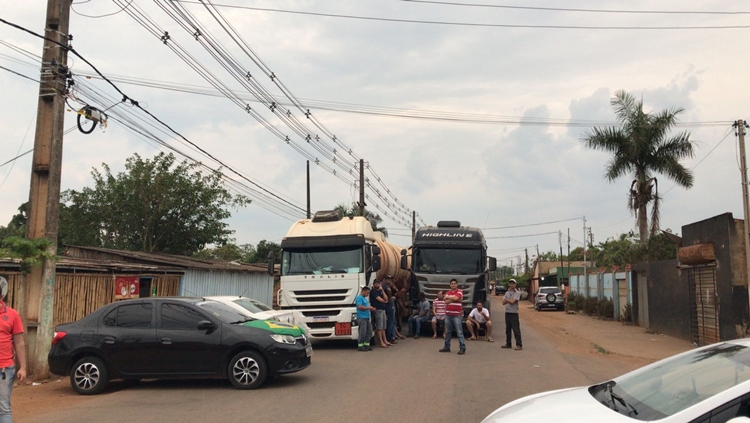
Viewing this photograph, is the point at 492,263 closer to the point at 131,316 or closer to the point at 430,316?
the point at 430,316

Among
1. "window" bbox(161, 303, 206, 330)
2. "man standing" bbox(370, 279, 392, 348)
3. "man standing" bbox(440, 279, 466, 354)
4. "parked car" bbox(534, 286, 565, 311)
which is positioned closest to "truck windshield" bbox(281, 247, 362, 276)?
"man standing" bbox(370, 279, 392, 348)

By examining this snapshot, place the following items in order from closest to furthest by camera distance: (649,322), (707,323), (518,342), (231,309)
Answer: (231,309), (518,342), (707,323), (649,322)

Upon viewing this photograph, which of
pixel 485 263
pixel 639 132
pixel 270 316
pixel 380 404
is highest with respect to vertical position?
pixel 639 132

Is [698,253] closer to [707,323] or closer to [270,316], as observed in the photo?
[707,323]

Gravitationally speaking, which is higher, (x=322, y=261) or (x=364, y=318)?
(x=322, y=261)

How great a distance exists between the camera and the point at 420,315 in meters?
20.7

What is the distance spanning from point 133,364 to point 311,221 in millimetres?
8703

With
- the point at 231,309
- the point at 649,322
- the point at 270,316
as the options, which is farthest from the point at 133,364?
the point at 649,322

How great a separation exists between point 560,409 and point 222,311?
7982 mm

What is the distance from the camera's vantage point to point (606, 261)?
63.2 m

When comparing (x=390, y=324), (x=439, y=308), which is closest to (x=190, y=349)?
(x=390, y=324)

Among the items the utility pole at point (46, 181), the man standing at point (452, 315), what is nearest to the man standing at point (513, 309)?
the man standing at point (452, 315)

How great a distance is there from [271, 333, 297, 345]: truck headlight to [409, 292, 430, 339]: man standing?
9754 millimetres

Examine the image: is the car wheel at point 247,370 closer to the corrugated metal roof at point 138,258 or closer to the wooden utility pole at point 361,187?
the corrugated metal roof at point 138,258
